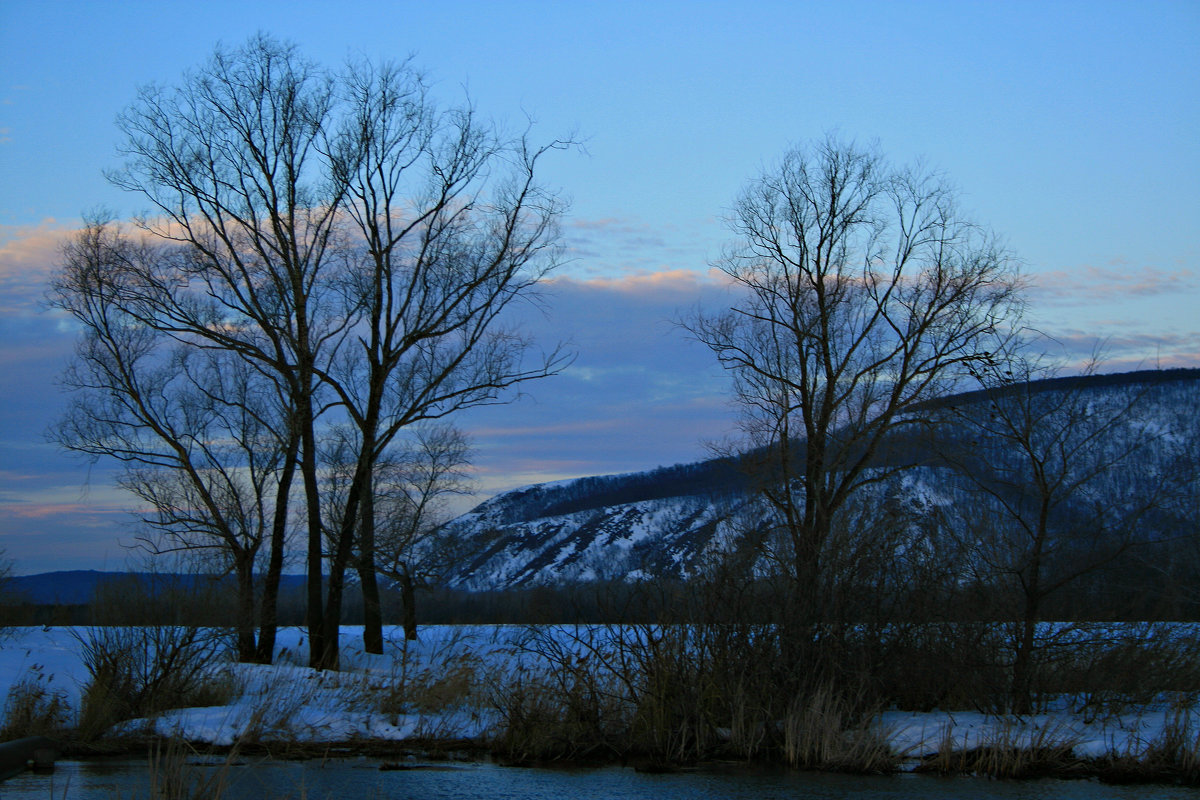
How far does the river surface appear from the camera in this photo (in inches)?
424

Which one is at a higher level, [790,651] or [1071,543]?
[1071,543]

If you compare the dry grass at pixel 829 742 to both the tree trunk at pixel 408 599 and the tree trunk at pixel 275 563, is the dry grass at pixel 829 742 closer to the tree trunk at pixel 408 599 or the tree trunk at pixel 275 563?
the tree trunk at pixel 275 563

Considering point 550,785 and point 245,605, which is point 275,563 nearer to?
point 245,605

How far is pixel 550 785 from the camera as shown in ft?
38.0

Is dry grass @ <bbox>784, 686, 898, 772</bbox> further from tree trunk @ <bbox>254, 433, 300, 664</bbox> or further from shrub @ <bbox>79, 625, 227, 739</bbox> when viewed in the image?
tree trunk @ <bbox>254, 433, 300, 664</bbox>

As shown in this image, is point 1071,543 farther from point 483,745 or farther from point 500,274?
point 500,274

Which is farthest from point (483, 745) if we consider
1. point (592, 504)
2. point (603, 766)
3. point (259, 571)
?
point (592, 504)

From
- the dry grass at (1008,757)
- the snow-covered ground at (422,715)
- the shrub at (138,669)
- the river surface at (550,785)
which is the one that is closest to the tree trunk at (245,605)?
the snow-covered ground at (422,715)

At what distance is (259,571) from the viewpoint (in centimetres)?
2614

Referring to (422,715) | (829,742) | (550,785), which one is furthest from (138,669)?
(829,742)

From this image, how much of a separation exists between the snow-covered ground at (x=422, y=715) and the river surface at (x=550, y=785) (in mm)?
878

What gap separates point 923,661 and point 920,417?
48.7 feet

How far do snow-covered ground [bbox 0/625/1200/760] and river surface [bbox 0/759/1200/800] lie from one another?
0.88 metres

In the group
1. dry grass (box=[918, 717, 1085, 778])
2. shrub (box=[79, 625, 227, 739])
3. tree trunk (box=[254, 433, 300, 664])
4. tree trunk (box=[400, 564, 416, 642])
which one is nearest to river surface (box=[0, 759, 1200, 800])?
dry grass (box=[918, 717, 1085, 778])
